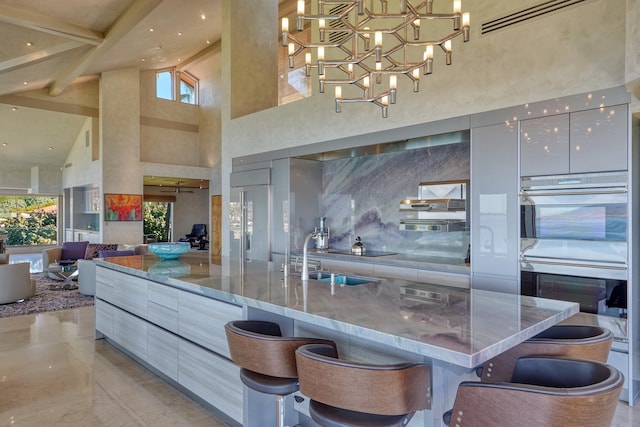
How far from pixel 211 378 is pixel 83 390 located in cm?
Result: 139

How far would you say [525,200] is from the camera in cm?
376

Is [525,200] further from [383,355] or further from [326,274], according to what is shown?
[383,355]

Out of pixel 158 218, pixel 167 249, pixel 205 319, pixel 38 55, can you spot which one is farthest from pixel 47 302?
pixel 158 218

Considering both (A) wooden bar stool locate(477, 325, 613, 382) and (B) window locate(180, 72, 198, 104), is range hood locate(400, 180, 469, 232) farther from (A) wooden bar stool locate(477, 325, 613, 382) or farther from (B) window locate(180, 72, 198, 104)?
(B) window locate(180, 72, 198, 104)

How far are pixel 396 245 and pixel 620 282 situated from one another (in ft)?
8.91

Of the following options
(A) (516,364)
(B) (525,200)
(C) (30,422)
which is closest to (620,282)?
(B) (525,200)

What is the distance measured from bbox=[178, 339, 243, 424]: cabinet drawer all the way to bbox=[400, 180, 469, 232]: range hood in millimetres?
3036

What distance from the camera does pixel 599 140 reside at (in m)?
3.33

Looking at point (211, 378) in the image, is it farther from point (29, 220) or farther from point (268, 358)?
point (29, 220)

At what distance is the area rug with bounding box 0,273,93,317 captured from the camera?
6.38 m

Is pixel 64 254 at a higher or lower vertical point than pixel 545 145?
lower

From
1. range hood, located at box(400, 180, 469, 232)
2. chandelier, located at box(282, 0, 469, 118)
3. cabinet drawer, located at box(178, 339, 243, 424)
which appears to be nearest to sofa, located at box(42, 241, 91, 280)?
cabinet drawer, located at box(178, 339, 243, 424)

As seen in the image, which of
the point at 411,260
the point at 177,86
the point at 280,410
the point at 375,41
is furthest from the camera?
the point at 177,86

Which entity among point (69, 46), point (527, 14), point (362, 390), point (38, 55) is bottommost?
→ point (362, 390)
